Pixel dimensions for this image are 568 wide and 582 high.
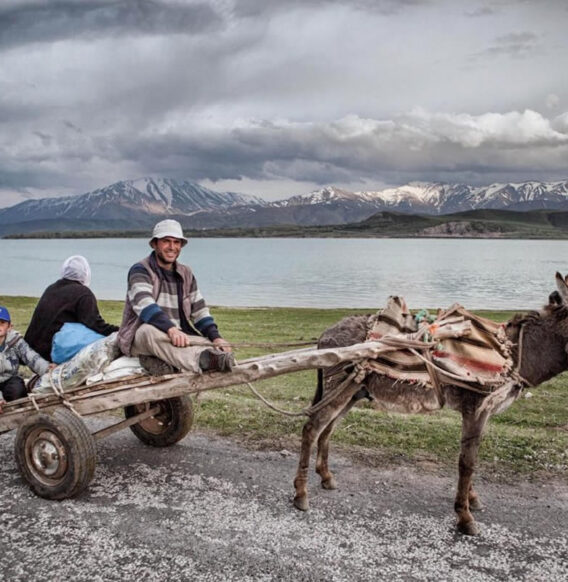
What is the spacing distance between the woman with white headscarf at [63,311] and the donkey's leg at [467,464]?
481cm

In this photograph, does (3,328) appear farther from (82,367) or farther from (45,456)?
(45,456)

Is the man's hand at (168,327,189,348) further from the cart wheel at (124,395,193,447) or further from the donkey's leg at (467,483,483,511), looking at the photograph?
the donkey's leg at (467,483,483,511)

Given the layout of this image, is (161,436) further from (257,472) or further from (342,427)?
(342,427)

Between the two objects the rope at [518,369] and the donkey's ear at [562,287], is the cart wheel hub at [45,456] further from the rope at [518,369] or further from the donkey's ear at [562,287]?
the donkey's ear at [562,287]

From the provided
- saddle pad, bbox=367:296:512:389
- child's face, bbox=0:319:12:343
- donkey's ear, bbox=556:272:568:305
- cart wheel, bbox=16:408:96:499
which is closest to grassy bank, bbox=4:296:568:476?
saddle pad, bbox=367:296:512:389

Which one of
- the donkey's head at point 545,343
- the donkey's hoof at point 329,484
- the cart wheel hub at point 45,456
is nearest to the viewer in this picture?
the donkey's head at point 545,343

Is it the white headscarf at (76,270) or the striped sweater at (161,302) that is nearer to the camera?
the striped sweater at (161,302)

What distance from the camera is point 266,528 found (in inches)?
226

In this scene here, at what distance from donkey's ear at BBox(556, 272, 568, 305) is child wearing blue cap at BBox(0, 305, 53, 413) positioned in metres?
6.14

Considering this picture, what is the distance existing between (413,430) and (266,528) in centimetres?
397

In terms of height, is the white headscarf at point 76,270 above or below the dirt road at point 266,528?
above

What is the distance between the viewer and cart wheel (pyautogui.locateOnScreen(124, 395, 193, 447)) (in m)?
8.01

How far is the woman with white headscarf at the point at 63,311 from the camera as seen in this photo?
757 centimetres

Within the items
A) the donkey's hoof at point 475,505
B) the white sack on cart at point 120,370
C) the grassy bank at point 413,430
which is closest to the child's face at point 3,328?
the white sack on cart at point 120,370
